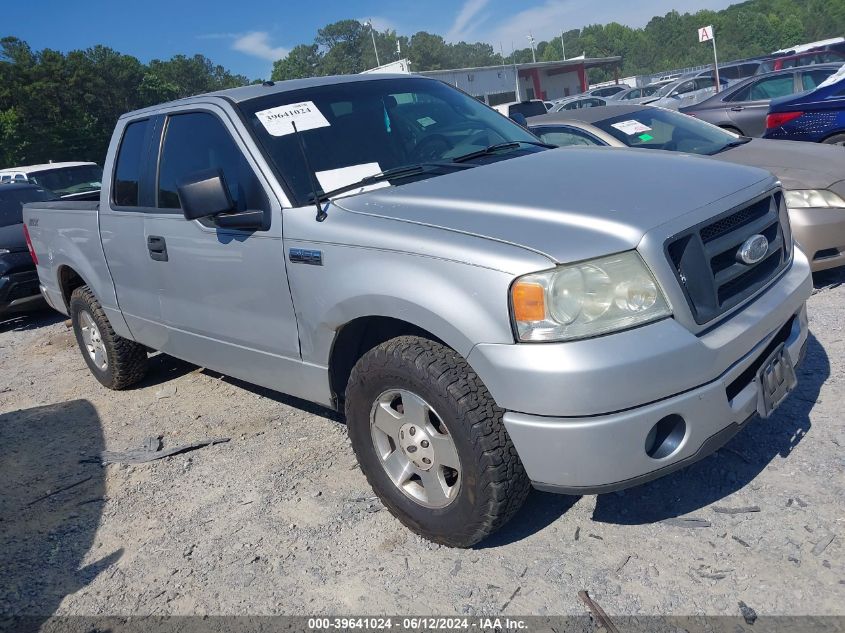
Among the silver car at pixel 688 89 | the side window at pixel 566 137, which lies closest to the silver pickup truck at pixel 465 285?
the side window at pixel 566 137

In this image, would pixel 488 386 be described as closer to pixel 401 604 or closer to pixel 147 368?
pixel 401 604

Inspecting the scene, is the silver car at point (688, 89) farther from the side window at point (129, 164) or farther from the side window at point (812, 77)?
the side window at point (129, 164)

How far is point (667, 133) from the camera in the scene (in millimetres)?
6219

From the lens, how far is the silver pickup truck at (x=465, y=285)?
92.1 inches

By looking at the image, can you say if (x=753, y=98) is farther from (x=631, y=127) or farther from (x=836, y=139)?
(x=631, y=127)

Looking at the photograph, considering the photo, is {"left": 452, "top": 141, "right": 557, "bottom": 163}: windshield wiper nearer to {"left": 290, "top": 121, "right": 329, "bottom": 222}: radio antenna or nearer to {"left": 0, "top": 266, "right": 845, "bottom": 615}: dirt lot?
{"left": 290, "top": 121, "right": 329, "bottom": 222}: radio antenna

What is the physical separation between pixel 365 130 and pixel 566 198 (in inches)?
51.0

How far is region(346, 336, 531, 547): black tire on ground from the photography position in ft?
8.17

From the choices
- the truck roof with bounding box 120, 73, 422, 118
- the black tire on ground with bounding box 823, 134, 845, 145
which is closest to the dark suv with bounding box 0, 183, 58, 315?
the truck roof with bounding box 120, 73, 422, 118

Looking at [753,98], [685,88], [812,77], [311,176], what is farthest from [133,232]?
[685,88]

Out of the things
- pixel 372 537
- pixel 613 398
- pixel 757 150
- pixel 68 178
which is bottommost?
pixel 372 537

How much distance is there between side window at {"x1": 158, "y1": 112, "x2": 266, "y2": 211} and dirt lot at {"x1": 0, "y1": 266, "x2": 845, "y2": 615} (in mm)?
1416

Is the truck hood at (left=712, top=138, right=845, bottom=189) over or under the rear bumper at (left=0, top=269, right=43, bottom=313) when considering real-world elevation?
over

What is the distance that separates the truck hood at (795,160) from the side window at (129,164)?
12.3 ft
